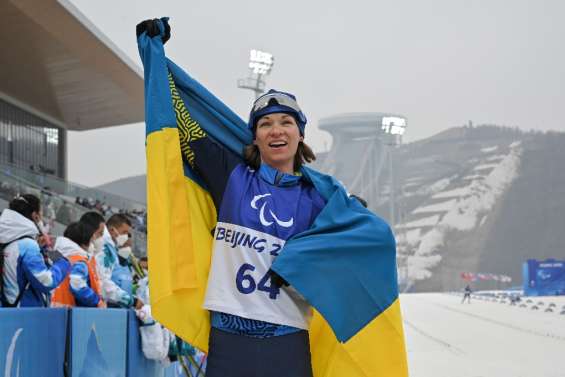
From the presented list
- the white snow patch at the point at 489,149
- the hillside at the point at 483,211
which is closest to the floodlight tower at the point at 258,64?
the hillside at the point at 483,211

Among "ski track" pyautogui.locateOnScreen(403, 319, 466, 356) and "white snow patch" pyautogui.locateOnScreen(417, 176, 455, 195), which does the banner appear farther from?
"white snow patch" pyautogui.locateOnScreen(417, 176, 455, 195)

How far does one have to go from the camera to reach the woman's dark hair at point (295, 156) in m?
3.18

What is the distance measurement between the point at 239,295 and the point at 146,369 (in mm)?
3220

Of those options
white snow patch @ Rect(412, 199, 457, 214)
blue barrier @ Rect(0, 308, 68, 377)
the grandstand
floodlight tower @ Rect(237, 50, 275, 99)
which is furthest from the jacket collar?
white snow patch @ Rect(412, 199, 457, 214)

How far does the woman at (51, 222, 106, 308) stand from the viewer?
5301 mm

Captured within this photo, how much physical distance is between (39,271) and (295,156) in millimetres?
2448

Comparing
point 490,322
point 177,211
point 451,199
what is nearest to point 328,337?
point 177,211

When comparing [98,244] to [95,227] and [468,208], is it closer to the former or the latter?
[95,227]

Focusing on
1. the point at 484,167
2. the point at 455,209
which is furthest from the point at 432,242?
the point at 484,167

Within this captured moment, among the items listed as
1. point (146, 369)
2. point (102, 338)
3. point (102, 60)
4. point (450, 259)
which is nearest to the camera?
point (102, 338)

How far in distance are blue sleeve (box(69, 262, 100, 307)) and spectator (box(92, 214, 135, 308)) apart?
0.98 ft

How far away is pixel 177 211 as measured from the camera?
312cm

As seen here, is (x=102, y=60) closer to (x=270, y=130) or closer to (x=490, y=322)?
(x=490, y=322)

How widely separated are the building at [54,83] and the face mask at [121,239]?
15.0 meters
